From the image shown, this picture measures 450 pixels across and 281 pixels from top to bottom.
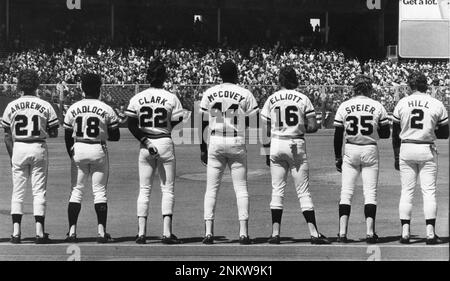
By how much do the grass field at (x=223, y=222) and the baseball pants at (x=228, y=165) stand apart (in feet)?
1.43

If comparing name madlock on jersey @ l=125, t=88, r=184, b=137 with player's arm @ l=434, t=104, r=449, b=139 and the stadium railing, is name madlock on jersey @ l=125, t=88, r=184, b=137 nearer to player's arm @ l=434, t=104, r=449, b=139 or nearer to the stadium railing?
player's arm @ l=434, t=104, r=449, b=139

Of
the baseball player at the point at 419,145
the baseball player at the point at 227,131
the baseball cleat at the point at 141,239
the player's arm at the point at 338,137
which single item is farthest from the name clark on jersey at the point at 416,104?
the baseball cleat at the point at 141,239

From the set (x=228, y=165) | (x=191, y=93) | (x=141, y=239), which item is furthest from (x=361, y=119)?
(x=191, y=93)

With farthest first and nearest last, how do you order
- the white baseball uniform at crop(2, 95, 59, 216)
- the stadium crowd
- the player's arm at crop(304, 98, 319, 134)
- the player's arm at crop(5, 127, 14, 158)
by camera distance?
the stadium crowd → the player's arm at crop(5, 127, 14, 158) → the player's arm at crop(304, 98, 319, 134) → the white baseball uniform at crop(2, 95, 59, 216)

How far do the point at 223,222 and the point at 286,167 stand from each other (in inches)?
76.3

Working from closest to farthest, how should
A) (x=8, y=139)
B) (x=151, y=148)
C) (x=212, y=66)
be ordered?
(x=151, y=148) < (x=8, y=139) < (x=212, y=66)

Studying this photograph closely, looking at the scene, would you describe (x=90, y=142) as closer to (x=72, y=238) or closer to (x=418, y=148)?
(x=72, y=238)

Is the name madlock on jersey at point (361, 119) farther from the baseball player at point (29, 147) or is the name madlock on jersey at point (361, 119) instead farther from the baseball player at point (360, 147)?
the baseball player at point (29, 147)

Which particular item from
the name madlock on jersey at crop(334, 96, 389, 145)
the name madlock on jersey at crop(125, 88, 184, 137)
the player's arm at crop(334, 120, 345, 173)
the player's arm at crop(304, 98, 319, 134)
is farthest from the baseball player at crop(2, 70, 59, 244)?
the name madlock on jersey at crop(334, 96, 389, 145)

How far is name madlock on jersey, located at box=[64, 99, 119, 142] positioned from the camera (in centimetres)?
1023

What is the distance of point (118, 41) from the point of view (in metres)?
45.9

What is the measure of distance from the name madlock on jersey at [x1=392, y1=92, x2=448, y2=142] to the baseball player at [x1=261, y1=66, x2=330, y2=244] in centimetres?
106

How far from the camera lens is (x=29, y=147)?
10281mm
